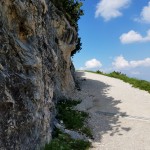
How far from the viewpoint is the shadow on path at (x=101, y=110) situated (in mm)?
20781

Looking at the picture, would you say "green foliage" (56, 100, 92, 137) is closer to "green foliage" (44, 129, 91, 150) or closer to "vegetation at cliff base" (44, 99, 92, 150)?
"vegetation at cliff base" (44, 99, 92, 150)

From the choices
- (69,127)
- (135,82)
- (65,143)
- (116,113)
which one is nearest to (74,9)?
(135,82)

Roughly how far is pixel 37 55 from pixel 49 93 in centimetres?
274

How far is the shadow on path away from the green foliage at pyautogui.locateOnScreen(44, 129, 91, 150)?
1667 millimetres

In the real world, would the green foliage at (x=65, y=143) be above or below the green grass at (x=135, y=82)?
below

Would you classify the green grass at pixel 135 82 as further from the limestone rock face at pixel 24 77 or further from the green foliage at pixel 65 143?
the green foliage at pixel 65 143

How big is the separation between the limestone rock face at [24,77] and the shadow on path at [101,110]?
3813 mm

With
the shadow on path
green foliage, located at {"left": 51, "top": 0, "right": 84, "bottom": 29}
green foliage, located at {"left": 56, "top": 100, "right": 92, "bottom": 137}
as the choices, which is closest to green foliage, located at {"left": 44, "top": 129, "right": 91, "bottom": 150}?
the shadow on path

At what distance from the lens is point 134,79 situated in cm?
4072

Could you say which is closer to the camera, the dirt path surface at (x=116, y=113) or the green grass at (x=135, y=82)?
the dirt path surface at (x=116, y=113)

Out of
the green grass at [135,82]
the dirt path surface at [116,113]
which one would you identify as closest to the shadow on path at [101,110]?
the dirt path surface at [116,113]

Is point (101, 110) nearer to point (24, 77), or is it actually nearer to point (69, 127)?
point (69, 127)

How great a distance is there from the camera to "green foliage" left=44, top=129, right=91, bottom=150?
15897mm

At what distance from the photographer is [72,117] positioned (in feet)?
69.6
